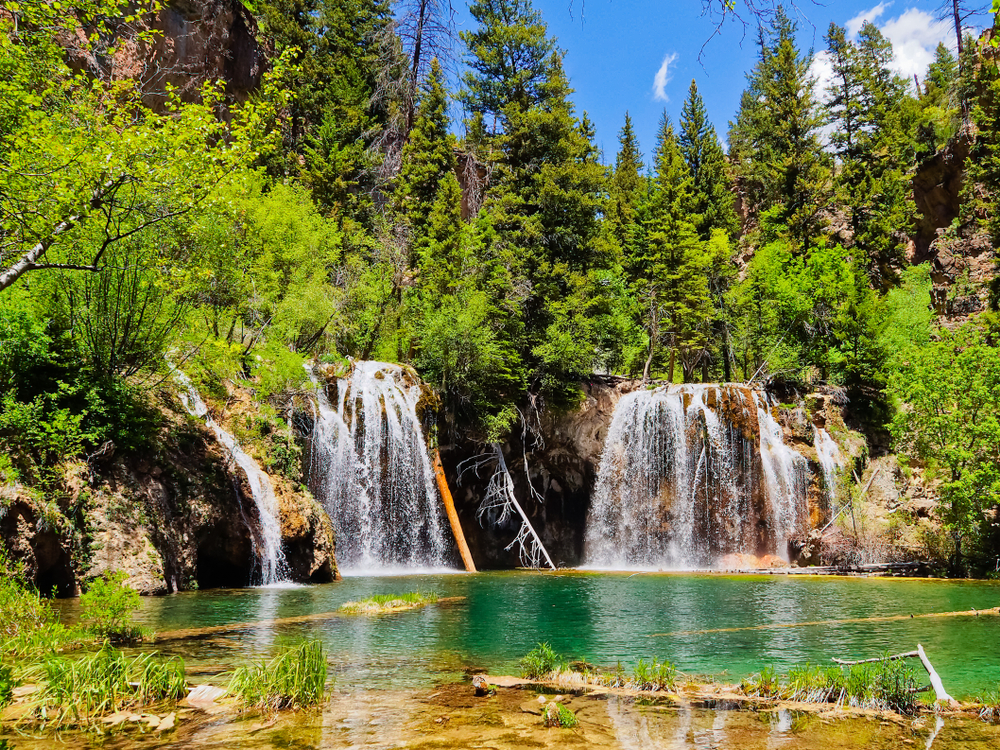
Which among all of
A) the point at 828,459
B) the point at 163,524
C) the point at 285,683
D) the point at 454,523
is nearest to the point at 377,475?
the point at 454,523

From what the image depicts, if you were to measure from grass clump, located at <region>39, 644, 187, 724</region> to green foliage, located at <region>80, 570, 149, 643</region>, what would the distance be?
1.70 metres

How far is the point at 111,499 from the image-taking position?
1286cm

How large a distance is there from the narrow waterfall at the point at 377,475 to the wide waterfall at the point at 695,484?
8.10m

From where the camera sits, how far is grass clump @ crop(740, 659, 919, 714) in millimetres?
5891

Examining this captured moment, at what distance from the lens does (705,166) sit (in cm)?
3991

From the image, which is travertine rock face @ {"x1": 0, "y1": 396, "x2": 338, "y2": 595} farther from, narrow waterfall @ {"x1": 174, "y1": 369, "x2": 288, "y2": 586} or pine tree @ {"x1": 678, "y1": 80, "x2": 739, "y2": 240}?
pine tree @ {"x1": 678, "y1": 80, "x2": 739, "y2": 240}

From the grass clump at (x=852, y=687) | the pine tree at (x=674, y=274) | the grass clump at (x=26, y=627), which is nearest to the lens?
the grass clump at (x=852, y=687)

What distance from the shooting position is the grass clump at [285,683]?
565 centimetres

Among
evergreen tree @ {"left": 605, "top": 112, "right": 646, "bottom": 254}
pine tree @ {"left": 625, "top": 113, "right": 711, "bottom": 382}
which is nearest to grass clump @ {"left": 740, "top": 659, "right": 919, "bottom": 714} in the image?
pine tree @ {"left": 625, "top": 113, "right": 711, "bottom": 382}

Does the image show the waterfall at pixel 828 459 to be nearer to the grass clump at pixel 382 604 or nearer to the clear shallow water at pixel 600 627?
the clear shallow water at pixel 600 627

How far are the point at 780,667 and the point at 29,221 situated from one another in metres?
10.8

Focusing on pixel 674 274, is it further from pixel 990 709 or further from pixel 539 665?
pixel 990 709

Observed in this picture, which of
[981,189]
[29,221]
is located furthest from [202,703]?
[981,189]

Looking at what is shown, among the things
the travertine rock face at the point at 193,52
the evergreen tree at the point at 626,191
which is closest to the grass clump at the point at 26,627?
the travertine rock face at the point at 193,52
